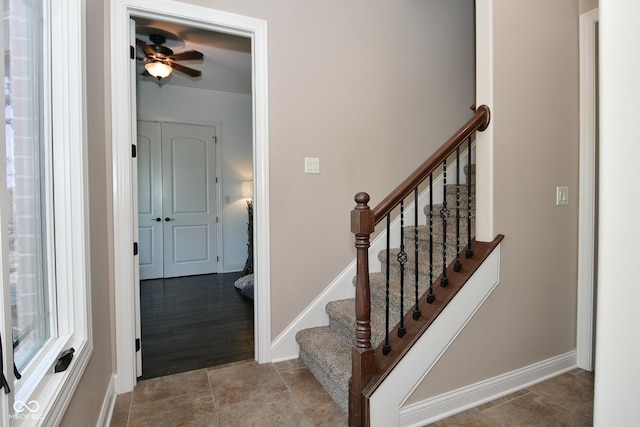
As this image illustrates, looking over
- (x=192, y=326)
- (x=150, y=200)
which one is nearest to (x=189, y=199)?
(x=150, y=200)

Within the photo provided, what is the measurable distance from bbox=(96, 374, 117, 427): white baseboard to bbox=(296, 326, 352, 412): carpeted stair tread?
3.81ft

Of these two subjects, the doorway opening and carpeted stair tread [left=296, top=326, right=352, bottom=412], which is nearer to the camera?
carpeted stair tread [left=296, top=326, right=352, bottom=412]

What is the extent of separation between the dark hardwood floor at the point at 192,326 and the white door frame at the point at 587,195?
241 cm

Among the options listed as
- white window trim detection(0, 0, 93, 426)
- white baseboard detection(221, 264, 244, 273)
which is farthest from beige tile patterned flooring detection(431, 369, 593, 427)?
white baseboard detection(221, 264, 244, 273)

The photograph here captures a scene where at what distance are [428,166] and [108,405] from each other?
2193 millimetres

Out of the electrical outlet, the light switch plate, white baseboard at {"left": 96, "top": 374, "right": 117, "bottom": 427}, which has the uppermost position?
the light switch plate

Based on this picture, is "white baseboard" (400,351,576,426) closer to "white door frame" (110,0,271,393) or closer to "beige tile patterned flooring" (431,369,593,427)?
"beige tile patterned flooring" (431,369,593,427)

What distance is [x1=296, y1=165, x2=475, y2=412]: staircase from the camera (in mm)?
1905

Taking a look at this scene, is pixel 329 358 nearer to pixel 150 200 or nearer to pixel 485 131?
pixel 485 131

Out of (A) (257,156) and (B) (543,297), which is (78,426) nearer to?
(A) (257,156)

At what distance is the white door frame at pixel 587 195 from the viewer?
7.16ft

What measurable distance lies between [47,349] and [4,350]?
0.57 m

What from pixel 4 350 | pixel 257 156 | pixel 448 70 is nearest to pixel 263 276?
pixel 257 156

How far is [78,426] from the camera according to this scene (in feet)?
4.14
